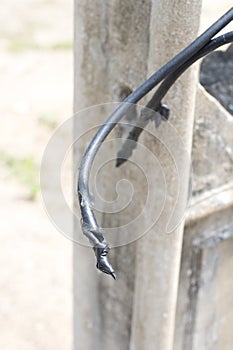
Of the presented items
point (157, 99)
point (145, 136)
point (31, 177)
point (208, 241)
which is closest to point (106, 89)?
point (145, 136)

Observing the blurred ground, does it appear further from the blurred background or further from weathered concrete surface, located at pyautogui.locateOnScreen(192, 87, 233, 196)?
weathered concrete surface, located at pyautogui.locateOnScreen(192, 87, 233, 196)

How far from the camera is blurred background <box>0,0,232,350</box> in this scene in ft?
8.62

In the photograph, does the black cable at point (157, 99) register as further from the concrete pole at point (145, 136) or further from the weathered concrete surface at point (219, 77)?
the weathered concrete surface at point (219, 77)

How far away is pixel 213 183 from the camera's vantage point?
1.38 meters

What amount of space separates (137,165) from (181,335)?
466 millimetres

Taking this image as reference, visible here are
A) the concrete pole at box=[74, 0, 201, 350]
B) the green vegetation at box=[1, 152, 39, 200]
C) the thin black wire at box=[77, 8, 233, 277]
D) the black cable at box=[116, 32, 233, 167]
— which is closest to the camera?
the thin black wire at box=[77, 8, 233, 277]

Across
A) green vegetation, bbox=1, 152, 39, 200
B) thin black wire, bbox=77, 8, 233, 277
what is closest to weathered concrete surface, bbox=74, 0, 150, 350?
thin black wire, bbox=77, 8, 233, 277

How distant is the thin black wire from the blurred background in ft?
0.78

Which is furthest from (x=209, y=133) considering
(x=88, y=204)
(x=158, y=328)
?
(x=88, y=204)

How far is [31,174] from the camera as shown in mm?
4004

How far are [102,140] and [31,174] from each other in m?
3.13

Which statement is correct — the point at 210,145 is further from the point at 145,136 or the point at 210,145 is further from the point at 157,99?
the point at 157,99

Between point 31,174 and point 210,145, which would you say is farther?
point 31,174

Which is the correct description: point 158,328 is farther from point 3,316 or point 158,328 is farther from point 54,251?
point 54,251
